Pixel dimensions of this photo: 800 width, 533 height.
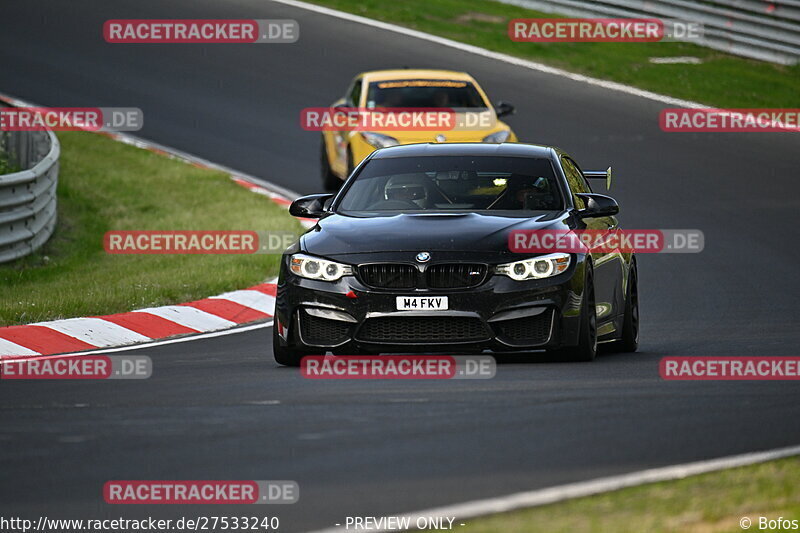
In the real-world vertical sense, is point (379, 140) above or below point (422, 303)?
below

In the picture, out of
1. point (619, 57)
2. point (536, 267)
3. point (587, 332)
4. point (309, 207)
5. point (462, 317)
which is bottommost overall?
point (619, 57)

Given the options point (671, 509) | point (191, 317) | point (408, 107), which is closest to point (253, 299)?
point (191, 317)

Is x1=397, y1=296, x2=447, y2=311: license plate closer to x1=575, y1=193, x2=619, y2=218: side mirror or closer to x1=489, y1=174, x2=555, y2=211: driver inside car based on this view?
x1=489, y1=174, x2=555, y2=211: driver inside car

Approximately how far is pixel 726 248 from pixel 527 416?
10220 mm

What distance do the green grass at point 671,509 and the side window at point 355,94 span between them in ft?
49.1

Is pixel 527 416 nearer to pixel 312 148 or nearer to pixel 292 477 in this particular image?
pixel 292 477

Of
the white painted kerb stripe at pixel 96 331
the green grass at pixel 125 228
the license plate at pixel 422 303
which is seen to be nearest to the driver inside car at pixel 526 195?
the license plate at pixel 422 303

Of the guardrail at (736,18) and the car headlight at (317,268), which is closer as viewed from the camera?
the car headlight at (317,268)

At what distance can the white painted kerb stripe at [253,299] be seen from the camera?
14117mm

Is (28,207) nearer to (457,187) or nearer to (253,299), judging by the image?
(253,299)

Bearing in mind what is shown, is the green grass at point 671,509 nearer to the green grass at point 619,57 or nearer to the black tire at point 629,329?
the black tire at point 629,329

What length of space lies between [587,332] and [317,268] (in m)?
1.71

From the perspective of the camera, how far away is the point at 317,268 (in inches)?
385

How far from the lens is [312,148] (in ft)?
79.1
